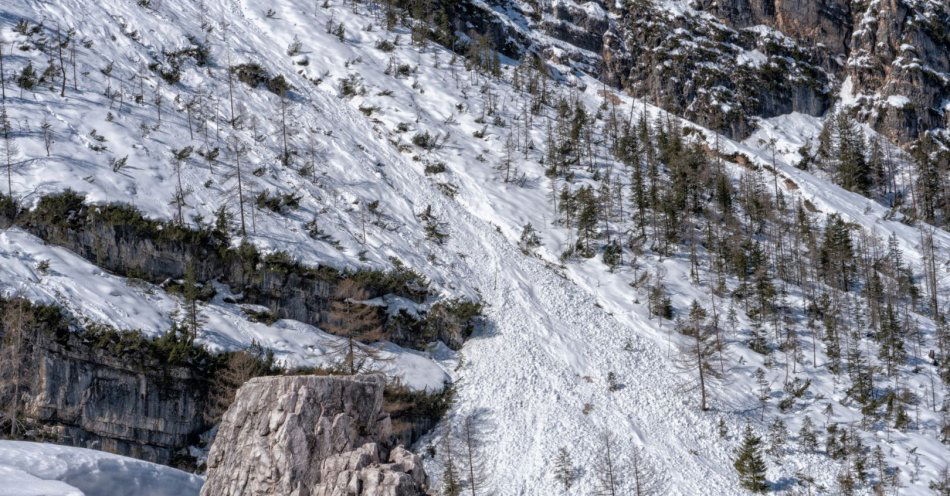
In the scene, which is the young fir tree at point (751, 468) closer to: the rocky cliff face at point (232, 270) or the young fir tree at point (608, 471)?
the young fir tree at point (608, 471)

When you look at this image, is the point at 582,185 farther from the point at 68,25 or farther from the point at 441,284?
the point at 68,25

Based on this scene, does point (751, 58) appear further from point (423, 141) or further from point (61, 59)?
point (61, 59)

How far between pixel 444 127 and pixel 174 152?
32.0 meters

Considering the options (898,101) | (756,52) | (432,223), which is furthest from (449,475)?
(756,52)

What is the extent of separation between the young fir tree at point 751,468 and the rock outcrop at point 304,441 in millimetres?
28141

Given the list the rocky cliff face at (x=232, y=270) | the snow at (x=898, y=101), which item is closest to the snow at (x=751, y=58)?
the snow at (x=898, y=101)

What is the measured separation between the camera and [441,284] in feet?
163

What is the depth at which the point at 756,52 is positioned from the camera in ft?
395

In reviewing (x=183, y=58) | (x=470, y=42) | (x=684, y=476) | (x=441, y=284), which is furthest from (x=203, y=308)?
(x=470, y=42)

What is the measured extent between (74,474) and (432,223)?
4619 centimetres

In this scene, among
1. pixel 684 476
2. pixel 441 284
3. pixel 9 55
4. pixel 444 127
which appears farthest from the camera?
pixel 444 127

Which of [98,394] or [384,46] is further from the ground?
[384,46]

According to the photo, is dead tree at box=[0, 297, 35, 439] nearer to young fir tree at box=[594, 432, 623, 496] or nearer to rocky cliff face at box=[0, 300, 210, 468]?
rocky cliff face at box=[0, 300, 210, 468]

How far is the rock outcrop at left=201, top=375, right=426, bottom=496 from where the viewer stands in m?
13.2
